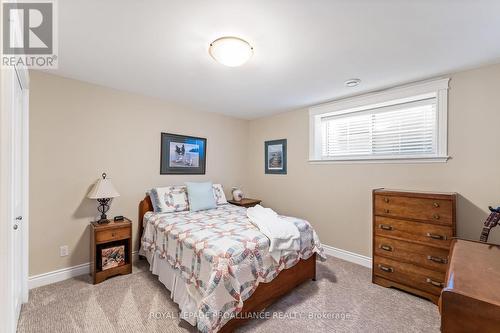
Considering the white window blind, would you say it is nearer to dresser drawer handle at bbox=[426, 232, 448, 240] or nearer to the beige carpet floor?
dresser drawer handle at bbox=[426, 232, 448, 240]

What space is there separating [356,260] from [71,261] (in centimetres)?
366

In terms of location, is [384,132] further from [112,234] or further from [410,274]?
[112,234]

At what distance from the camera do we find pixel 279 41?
71.8 inches

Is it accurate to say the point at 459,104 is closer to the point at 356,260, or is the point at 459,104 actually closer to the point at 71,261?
the point at 356,260

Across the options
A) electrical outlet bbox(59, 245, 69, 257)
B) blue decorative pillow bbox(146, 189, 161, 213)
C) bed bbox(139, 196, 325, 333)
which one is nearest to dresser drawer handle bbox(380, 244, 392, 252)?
bed bbox(139, 196, 325, 333)

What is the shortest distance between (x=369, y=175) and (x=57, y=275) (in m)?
4.01

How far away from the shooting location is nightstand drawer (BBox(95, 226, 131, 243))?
2500mm

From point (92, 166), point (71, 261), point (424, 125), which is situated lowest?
point (71, 261)

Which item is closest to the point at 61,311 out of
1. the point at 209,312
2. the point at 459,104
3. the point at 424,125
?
the point at 209,312

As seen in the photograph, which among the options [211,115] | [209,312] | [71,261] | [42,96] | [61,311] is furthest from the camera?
[211,115]

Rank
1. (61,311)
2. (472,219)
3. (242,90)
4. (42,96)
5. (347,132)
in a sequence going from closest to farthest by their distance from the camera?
(61,311)
(472,219)
(42,96)
(242,90)
(347,132)

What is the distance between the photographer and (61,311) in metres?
1.98

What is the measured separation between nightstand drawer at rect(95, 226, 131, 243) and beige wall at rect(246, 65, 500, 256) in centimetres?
247

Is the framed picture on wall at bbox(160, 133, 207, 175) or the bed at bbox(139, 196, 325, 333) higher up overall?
the framed picture on wall at bbox(160, 133, 207, 175)
